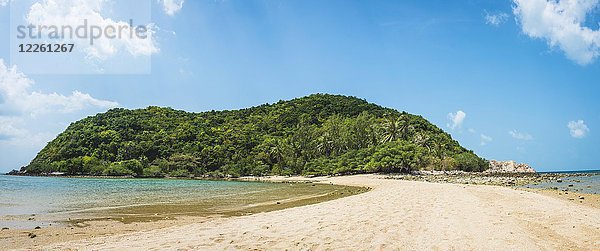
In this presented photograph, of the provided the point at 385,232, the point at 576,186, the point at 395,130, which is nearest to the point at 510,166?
the point at 395,130

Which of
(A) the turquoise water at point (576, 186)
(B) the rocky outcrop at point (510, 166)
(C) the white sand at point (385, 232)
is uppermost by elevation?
(C) the white sand at point (385, 232)

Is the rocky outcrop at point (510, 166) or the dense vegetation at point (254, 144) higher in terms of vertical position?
the dense vegetation at point (254, 144)

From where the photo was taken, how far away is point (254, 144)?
330 ft

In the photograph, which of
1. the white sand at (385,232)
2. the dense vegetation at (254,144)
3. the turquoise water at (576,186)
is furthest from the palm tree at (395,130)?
the white sand at (385,232)

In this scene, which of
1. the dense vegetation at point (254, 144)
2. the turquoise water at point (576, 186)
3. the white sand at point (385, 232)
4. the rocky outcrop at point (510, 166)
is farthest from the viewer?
the rocky outcrop at point (510, 166)

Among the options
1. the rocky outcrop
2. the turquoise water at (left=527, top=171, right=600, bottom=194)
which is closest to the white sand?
the turquoise water at (left=527, top=171, right=600, bottom=194)

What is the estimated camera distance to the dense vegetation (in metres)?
74.4

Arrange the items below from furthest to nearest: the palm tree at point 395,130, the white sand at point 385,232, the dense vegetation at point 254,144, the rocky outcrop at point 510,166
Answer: the rocky outcrop at point 510,166 < the palm tree at point 395,130 < the dense vegetation at point 254,144 < the white sand at point 385,232

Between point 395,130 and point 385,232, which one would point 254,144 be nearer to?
point 395,130

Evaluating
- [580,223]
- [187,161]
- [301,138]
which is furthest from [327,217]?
[187,161]

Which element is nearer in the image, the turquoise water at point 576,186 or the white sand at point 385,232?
the white sand at point 385,232

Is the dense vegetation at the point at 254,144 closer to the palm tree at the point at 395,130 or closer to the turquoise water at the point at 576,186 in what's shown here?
the palm tree at the point at 395,130

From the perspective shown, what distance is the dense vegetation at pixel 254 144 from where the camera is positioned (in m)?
74.4

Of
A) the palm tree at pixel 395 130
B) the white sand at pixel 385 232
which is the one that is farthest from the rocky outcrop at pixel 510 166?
the white sand at pixel 385 232
